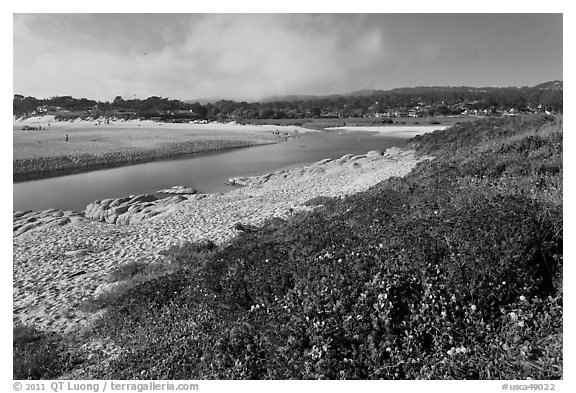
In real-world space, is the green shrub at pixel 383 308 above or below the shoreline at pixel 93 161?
below

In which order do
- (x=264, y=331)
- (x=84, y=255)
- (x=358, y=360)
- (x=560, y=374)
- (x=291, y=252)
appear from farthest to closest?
(x=84, y=255)
(x=291, y=252)
(x=264, y=331)
(x=358, y=360)
(x=560, y=374)

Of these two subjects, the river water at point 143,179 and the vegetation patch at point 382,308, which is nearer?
the vegetation patch at point 382,308

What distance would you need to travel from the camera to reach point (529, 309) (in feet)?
16.5

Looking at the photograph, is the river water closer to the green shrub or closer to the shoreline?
the shoreline

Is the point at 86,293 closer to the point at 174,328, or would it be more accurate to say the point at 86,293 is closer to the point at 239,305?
the point at 174,328

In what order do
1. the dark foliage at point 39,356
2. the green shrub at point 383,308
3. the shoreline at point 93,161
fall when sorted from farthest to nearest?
the shoreline at point 93,161
the dark foliage at point 39,356
the green shrub at point 383,308

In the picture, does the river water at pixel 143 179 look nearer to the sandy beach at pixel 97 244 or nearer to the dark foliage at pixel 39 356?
the sandy beach at pixel 97 244

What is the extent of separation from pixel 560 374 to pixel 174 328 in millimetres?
5571

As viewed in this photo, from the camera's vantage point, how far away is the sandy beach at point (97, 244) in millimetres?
9134

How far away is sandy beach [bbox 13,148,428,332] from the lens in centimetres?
913

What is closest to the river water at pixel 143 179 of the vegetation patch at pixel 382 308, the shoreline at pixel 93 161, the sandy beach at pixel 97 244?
the shoreline at pixel 93 161

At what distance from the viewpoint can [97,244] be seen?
13.7 metres

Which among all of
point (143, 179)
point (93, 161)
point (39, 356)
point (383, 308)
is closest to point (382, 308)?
point (383, 308)
